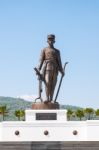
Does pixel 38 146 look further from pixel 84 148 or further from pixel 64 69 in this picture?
pixel 64 69

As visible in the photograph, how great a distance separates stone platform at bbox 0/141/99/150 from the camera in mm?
17297

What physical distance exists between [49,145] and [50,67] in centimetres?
490

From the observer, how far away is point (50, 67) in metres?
21.5

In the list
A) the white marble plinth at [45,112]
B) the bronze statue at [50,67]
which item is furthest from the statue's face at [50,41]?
the white marble plinth at [45,112]

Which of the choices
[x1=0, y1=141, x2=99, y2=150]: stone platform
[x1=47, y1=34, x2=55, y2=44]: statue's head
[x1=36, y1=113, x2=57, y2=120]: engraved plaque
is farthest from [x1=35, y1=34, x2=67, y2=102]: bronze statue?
[x1=0, y1=141, x2=99, y2=150]: stone platform

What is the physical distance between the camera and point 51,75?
21.5 metres

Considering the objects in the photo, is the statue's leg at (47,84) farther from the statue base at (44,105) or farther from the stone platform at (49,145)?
the stone platform at (49,145)

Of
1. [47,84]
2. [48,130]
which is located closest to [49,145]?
[48,130]

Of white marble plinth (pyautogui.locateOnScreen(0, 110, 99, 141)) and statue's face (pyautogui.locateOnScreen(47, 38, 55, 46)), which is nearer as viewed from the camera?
white marble plinth (pyautogui.locateOnScreen(0, 110, 99, 141))

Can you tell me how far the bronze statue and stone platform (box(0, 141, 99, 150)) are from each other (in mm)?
4004

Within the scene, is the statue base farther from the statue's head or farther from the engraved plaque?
the statue's head

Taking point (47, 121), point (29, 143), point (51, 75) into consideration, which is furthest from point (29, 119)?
point (29, 143)

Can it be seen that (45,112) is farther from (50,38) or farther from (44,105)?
(50,38)

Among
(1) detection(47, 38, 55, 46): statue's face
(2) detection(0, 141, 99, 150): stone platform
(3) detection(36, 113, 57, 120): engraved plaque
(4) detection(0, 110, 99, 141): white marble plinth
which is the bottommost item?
(2) detection(0, 141, 99, 150): stone platform
